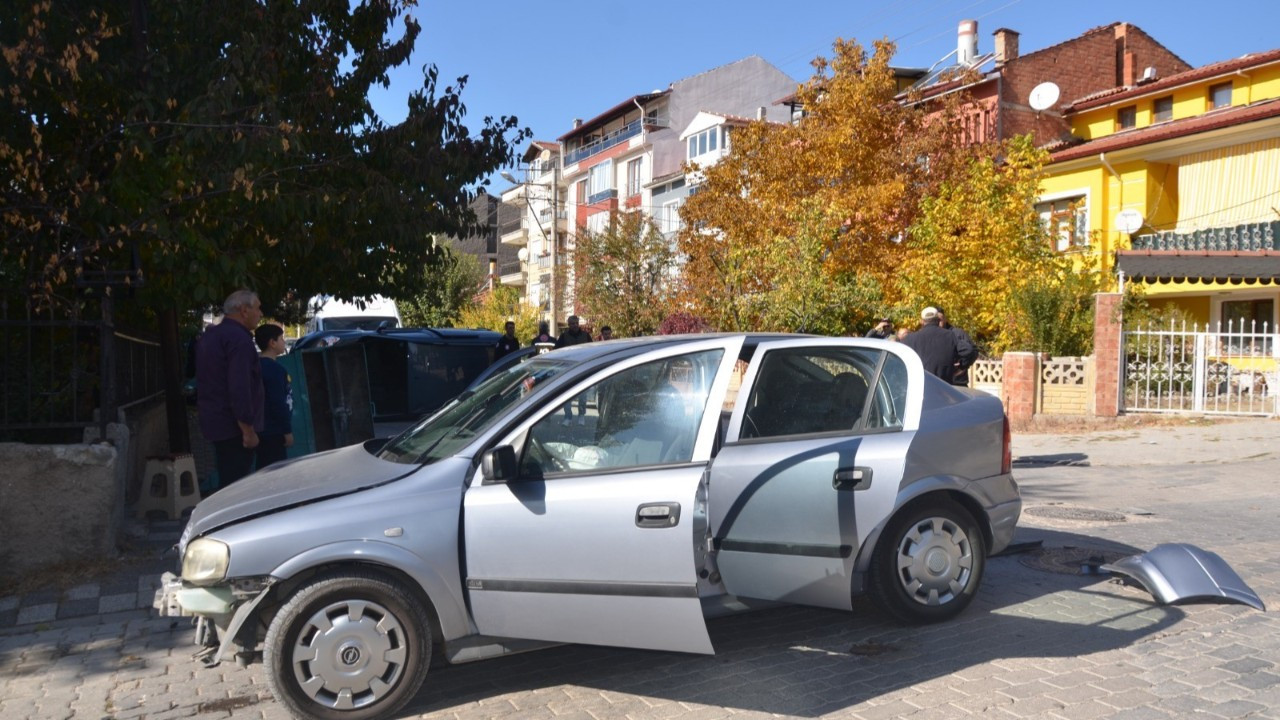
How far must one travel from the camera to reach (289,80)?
10.4 metres

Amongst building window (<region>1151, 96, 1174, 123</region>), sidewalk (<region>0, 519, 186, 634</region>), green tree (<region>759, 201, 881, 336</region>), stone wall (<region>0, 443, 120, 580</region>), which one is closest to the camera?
sidewalk (<region>0, 519, 186, 634</region>)

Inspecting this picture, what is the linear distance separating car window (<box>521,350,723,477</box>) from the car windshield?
0.79 ft

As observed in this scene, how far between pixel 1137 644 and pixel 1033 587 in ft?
3.71

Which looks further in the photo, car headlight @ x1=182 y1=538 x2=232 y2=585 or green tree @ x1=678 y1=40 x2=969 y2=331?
green tree @ x1=678 y1=40 x2=969 y2=331

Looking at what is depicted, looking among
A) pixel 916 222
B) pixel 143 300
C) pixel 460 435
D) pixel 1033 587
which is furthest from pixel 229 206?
pixel 916 222

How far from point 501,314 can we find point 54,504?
2046 inches

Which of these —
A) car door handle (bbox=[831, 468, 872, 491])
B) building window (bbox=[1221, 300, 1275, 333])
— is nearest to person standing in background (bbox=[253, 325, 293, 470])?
car door handle (bbox=[831, 468, 872, 491])

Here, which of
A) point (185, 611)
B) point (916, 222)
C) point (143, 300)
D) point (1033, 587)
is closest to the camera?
point (185, 611)

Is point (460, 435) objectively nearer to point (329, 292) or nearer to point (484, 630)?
point (484, 630)

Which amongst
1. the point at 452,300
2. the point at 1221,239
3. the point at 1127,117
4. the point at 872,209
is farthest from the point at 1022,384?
the point at 452,300

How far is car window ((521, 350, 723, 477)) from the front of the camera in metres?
4.64

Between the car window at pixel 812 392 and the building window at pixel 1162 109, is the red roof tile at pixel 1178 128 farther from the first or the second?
the car window at pixel 812 392

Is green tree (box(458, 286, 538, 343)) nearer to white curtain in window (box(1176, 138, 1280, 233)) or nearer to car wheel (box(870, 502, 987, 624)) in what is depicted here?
white curtain in window (box(1176, 138, 1280, 233))

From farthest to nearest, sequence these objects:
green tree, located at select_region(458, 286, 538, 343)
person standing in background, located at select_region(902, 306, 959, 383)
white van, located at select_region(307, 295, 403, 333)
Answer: green tree, located at select_region(458, 286, 538, 343)
white van, located at select_region(307, 295, 403, 333)
person standing in background, located at select_region(902, 306, 959, 383)
